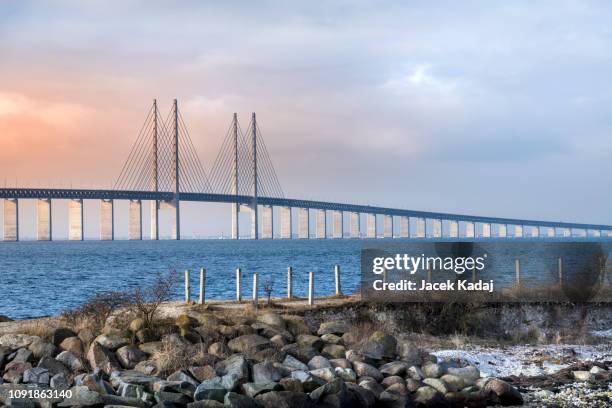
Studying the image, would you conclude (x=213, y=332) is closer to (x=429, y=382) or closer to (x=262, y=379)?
(x=262, y=379)

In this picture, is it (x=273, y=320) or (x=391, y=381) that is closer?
(x=391, y=381)

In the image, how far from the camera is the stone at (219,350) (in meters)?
14.8

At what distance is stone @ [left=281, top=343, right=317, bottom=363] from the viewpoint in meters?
15.1

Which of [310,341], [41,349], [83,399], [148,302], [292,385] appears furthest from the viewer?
[148,302]

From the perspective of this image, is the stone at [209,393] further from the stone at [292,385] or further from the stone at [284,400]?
the stone at [292,385]

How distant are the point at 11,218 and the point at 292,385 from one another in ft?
350

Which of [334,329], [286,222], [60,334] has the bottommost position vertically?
[334,329]

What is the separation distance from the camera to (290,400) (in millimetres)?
12250

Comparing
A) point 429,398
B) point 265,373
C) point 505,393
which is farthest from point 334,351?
point 505,393

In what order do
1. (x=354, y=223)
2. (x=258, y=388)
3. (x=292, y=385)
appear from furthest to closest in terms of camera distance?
(x=354, y=223), (x=292, y=385), (x=258, y=388)

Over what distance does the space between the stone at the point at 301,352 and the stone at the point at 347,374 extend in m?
1.04

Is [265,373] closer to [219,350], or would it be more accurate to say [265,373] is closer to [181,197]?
[219,350]

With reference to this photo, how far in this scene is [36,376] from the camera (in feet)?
43.6

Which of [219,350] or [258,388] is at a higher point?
[219,350]
